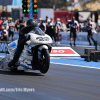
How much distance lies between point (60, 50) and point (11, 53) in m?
5.42

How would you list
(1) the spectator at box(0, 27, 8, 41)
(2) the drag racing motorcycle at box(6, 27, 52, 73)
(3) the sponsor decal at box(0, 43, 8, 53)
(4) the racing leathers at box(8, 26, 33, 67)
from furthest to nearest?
(1) the spectator at box(0, 27, 8, 41) < (3) the sponsor decal at box(0, 43, 8, 53) < (4) the racing leathers at box(8, 26, 33, 67) < (2) the drag racing motorcycle at box(6, 27, 52, 73)

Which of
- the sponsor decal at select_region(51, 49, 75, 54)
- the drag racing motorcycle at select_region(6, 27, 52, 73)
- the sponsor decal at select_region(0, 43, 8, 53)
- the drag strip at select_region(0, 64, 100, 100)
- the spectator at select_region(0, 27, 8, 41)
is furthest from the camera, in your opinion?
the spectator at select_region(0, 27, 8, 41)

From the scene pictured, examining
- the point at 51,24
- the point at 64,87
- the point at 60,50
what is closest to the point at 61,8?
the point at 51,24

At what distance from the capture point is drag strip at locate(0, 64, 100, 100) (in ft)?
23.1

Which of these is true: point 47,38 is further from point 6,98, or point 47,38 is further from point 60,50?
point 60,50

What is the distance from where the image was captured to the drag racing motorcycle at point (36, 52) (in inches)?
383

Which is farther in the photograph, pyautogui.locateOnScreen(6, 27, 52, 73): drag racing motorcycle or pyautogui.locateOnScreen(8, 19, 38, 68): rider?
pyautogui.locateOnScreen(8, 19, 38, 68): rider

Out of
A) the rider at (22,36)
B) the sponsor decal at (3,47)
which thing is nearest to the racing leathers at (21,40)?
the rider at (22,36)

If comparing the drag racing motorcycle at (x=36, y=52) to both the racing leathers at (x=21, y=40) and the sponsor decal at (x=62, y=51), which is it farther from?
the sponsor decal at (x=62, y=51)

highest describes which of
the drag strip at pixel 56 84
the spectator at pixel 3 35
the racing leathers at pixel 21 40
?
the racing leathers at pixel 21 40

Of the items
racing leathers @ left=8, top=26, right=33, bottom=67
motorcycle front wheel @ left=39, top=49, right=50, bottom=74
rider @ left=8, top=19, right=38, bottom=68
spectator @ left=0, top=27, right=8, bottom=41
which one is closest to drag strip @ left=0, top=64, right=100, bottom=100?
motorcycle front wheel @ left=39, top=49, right=50, bottom=74

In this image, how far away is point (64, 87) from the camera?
8.09m

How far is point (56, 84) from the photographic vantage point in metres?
8.50

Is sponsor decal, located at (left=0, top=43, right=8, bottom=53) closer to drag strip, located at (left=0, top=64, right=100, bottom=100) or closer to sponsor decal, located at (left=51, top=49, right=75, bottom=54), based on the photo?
sponsor decal, located at (left=51, top=49, right=75, bottom=54)
